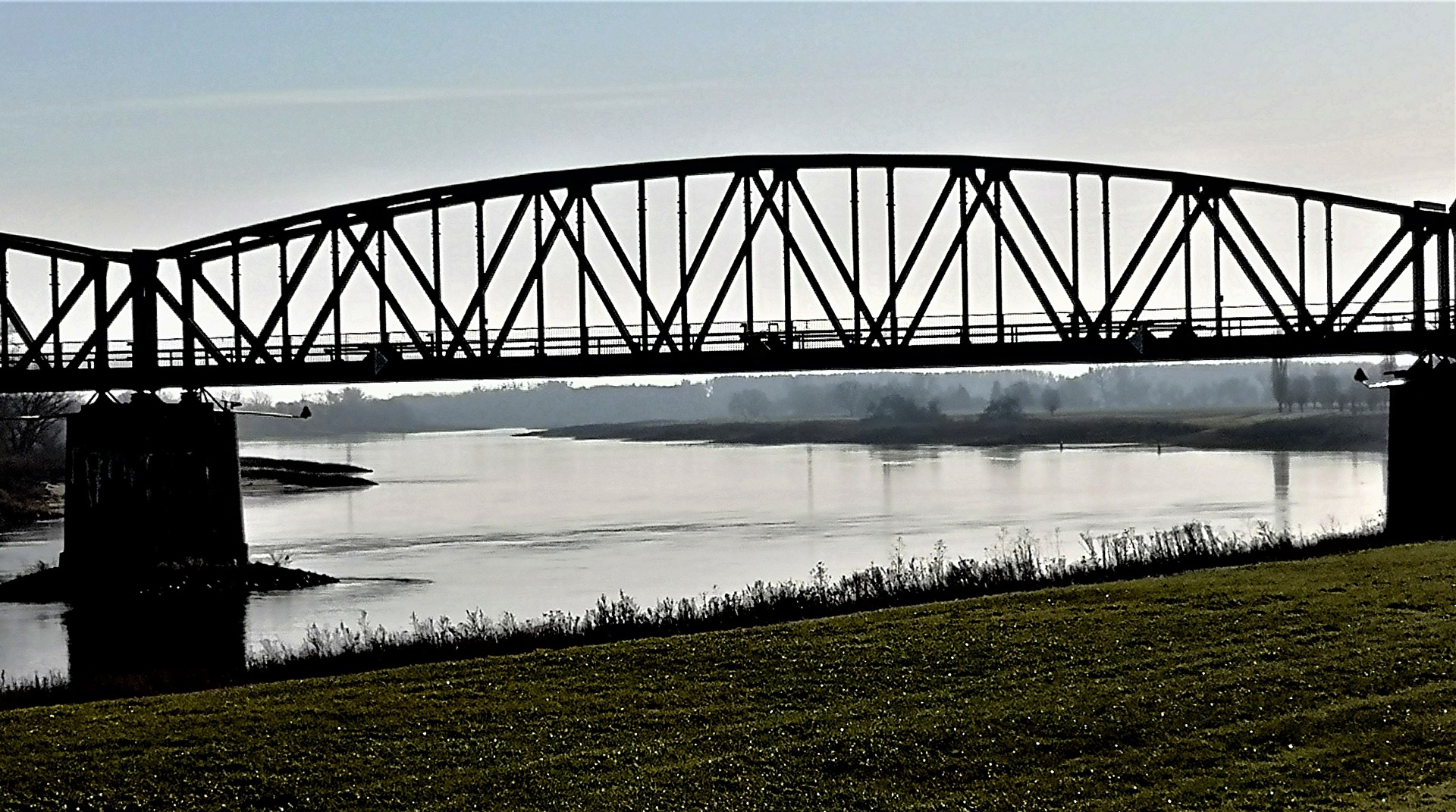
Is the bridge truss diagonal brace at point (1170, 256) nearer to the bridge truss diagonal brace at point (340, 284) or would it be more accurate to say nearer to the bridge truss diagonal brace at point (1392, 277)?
the bridge truss diagonal brace at point (1392, 277)

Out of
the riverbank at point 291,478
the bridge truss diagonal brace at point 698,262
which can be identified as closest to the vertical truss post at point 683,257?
the bridge truss diagonal brace at point 698,262

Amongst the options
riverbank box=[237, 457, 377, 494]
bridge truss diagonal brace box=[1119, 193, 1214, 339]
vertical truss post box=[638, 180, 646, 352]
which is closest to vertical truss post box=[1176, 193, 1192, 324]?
bridge truss diagonal brace box=[1119, 193, 1214, 339]

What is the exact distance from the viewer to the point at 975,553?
184 ft

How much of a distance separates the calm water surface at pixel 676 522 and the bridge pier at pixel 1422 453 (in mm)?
11073

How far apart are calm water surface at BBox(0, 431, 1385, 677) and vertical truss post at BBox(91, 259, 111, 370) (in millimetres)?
A: 10141

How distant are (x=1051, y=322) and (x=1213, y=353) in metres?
6.03

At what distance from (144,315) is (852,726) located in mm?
40082

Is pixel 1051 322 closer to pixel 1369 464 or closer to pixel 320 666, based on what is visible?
pixel 320 666

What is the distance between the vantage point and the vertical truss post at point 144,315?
52.8 meters

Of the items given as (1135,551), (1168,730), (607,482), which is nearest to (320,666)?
(1168,730)

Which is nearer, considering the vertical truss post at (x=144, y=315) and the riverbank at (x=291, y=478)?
the vertical truss post at (x=144, y=315)

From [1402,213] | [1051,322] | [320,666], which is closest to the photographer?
[320,666]

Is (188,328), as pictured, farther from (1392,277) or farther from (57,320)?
(1392,277)

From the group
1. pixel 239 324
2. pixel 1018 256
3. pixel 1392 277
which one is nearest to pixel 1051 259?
pixel 1018 256
